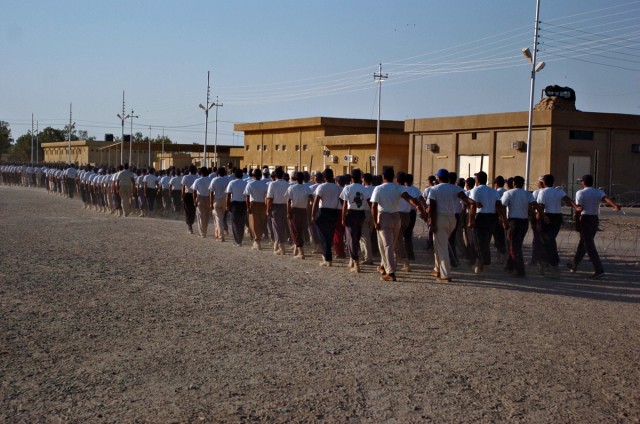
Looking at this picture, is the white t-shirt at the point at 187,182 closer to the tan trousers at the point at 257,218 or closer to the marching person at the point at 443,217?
the tan trousers at the point at 257,218

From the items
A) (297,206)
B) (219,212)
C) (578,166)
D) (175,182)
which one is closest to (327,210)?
(297,206)

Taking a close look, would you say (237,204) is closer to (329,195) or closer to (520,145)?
(329,195)

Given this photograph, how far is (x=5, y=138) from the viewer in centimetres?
14462

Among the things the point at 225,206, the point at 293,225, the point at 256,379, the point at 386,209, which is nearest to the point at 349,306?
the point at 386,209

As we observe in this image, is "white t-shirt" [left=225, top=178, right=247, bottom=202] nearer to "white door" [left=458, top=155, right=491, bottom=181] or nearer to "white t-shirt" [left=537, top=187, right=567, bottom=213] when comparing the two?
"white t-shirt" [left=537, top=187, right=567, bottom=213]

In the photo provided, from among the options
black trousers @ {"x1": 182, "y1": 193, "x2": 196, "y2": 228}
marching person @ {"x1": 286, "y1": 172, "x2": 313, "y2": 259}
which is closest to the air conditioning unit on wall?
black trousers @ {"x1": 182, "y1": 193, "x2": 196, "y2": 228}

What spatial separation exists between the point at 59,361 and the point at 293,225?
33.0ft

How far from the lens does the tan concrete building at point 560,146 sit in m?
36.6

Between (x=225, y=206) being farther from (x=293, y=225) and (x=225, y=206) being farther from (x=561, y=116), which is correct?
(x=561, y=116)

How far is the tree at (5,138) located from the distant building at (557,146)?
375 feet

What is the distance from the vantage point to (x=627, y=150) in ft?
126

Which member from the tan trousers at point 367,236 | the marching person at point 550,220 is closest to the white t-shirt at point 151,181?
the tan trousers at point 367,236

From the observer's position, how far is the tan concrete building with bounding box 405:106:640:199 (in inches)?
1442

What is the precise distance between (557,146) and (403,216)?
22.5m
